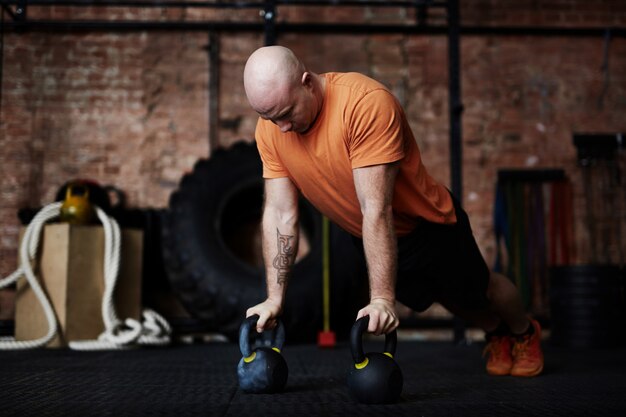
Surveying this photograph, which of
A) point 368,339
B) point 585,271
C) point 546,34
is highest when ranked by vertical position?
point 546,34

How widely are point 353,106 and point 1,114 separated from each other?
11.0 feet

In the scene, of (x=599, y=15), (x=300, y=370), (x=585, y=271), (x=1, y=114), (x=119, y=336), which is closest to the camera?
(x=300, y=370)

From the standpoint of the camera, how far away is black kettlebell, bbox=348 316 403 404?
1.53 m

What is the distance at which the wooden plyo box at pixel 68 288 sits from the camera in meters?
3.33

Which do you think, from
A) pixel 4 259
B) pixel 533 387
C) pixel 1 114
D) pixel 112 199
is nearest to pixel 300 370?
pixel 533 387

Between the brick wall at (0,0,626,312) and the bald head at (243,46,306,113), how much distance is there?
2602 mm

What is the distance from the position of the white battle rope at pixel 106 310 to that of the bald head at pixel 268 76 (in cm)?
201

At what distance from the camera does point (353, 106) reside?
167 centimetres

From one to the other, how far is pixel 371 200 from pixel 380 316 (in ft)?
1.03

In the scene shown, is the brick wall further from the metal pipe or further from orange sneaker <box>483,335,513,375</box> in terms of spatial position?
orange sneaker <box>483,335,513,375</box>

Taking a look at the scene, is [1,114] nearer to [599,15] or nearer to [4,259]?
[4,259]

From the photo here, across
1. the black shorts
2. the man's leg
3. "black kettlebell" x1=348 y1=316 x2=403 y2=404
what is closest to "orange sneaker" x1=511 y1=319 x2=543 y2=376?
the man's leg

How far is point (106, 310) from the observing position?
129 inches

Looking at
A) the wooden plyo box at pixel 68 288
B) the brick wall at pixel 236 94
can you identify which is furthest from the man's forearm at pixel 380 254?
the brick wall at pixel 236 94
